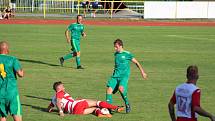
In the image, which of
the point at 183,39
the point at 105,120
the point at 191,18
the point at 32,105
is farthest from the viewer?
the point at 191,18

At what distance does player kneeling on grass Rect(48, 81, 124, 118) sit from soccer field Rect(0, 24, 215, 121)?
0.19m

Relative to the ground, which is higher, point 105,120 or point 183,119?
point 183,119

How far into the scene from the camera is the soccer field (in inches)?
510

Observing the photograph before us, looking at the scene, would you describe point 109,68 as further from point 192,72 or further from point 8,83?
point 192,72

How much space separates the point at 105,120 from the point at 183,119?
3.87m

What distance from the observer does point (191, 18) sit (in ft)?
172

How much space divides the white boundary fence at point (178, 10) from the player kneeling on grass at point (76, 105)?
40.6 m

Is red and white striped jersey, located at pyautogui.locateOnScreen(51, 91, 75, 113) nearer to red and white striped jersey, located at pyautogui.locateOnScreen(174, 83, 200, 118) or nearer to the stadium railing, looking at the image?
red and white striped jersey, located at pyautogui.locateOnScreen(174, 83, 200, 118)

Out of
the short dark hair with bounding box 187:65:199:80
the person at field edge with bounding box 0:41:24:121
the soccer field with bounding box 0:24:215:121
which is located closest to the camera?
the short dark hair with bounding box 187:65:199:80

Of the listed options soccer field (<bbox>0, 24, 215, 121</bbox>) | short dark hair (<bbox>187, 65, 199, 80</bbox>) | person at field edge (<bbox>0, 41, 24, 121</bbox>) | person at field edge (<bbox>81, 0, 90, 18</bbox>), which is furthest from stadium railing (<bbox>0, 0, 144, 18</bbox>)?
short dark hair (<bbox>187, 65, 199, 80</bbox>)

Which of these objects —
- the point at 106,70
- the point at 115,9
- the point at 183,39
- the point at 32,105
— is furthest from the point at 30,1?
the point at 32,105

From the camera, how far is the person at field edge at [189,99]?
24.8 ft

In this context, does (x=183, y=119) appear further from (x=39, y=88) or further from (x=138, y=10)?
(x=138, y=10)

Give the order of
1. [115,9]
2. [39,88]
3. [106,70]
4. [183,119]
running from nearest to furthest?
[183,119]
[39,88]
[106,70]
[115,9]
